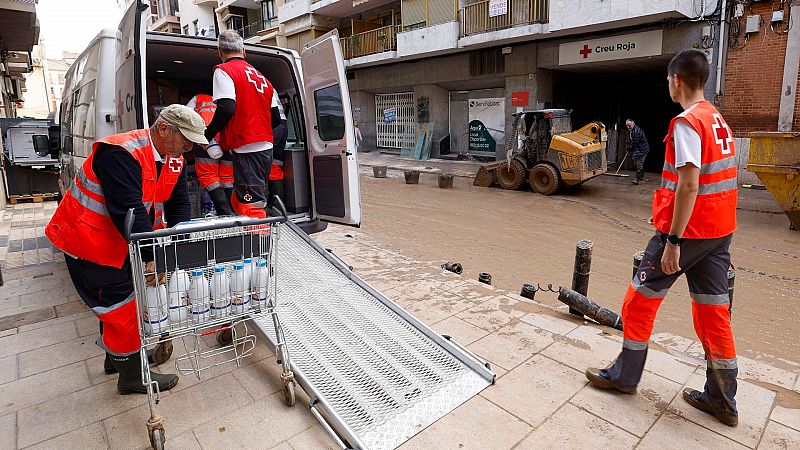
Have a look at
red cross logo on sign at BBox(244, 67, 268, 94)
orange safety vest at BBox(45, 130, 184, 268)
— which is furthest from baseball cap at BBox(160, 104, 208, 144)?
red cross logo on sign at BBox(244, 67, 268, 94)

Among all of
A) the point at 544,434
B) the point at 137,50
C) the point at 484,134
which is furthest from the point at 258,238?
the point at 484,134

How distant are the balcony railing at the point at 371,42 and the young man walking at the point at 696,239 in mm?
18685

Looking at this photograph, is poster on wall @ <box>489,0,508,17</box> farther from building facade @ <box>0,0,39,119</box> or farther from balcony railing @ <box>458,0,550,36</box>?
building facade @ <box>0,0,39,119</box>

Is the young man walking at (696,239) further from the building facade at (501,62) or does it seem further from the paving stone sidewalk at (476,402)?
the building facade at (501,62)

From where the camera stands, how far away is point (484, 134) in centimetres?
1864

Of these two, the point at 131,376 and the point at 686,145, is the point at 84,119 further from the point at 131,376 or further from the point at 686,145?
the point at 686,145

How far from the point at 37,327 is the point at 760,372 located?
5.50 meters

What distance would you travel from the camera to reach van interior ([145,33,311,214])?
4.77 meters

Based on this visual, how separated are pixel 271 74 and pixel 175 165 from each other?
2967mm

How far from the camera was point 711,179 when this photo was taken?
257cm

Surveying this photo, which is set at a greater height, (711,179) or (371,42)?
(371,42)

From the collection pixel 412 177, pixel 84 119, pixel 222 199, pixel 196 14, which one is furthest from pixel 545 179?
pixel 196 14

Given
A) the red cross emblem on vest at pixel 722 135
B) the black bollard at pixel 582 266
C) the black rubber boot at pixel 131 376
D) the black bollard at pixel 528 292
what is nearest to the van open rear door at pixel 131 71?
the black rubber boot at pixel 131 376

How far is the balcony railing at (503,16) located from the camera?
14.8 m
